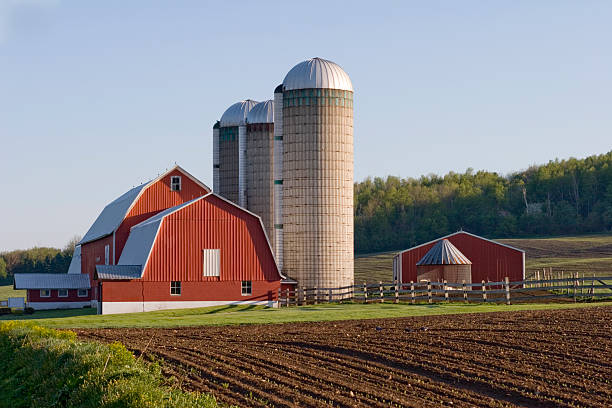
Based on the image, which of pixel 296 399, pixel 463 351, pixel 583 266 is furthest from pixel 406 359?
pixel 583 266

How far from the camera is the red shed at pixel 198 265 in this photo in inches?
1752

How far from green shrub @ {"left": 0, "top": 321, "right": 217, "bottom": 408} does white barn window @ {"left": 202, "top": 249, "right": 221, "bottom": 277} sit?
70.7ft

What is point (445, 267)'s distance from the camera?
4966 centimetres

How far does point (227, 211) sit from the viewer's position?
46.1 metres

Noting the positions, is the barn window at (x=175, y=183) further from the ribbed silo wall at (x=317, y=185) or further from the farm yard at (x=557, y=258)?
the farm yard at (x=557, y=258)

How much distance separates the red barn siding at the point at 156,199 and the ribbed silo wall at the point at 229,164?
3248 millimetres

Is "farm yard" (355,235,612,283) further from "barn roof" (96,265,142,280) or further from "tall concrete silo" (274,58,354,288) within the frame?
"barn roof" (96,265,142,280)

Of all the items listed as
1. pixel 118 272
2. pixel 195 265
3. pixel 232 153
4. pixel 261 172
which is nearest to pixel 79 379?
pixel 118 272

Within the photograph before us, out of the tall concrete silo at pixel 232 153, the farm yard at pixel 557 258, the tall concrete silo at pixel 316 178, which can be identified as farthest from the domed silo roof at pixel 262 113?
the farm yard at pixel 557 258

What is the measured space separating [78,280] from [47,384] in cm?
4098

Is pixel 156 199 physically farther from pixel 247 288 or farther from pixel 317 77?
pixel 317 77

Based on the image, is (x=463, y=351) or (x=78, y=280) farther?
(x=78, y=280)

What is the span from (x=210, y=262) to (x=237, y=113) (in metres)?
15.0

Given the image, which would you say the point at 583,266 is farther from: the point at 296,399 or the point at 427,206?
the point at 296,399
